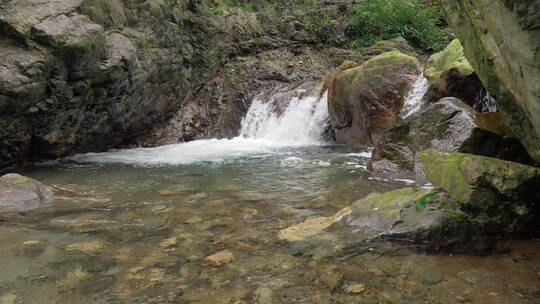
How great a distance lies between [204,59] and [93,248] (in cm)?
1113

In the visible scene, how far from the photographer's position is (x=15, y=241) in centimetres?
407

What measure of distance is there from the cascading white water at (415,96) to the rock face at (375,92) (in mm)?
115

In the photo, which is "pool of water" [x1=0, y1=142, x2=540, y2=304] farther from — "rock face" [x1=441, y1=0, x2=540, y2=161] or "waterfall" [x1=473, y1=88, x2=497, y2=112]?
"waterfall" [x1=473, y1=88, x2=497, y2=112]

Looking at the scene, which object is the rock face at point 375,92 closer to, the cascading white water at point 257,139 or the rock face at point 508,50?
the cascading white water at point 257,139

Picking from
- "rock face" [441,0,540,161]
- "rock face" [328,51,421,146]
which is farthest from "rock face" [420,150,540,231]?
"rock face" [328,51,421,146]

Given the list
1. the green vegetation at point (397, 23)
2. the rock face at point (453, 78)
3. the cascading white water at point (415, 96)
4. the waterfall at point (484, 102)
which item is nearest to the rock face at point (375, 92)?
the cascading white water at point (415, 96)

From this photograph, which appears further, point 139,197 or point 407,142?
point 407,142

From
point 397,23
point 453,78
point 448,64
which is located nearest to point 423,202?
point 453,78

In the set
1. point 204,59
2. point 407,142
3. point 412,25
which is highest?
point 412,25

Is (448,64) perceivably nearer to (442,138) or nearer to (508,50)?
(442,138)

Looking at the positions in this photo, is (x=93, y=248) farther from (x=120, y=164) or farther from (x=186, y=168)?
(x=120, y=164)

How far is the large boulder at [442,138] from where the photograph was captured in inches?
228

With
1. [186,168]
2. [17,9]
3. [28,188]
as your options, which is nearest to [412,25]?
[186,168]

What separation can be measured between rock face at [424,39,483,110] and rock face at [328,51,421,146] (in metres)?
0.66
